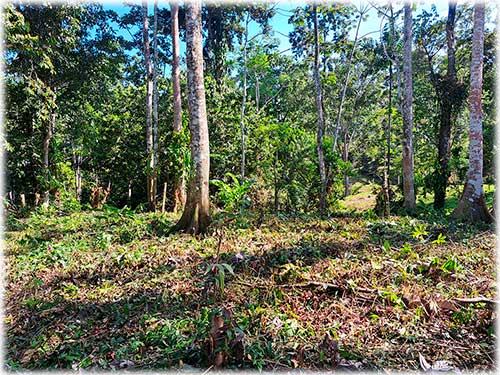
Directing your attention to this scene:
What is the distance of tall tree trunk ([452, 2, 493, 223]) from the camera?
22.4 ft

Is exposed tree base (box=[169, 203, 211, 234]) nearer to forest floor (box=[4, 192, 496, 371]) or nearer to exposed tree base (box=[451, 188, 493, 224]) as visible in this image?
forest floor (box=[4, 192, 496, 371])

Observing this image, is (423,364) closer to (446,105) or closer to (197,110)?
(197,110)

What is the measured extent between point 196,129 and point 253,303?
325 centimetres

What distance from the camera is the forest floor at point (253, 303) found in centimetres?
238

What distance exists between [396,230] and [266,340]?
12.8 feet

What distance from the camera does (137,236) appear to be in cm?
543

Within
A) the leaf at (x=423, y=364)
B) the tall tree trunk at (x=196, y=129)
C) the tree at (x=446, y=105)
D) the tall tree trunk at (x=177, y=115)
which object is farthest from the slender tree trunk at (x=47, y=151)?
the tree at (x=446, y=105)

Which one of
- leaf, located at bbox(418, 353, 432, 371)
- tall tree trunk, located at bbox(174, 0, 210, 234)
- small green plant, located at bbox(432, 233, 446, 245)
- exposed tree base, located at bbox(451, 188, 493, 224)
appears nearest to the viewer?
leaf, located at bbox(418, 353, 432, 371)

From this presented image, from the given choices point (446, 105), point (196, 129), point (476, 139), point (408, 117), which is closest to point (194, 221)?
point (196, 129)

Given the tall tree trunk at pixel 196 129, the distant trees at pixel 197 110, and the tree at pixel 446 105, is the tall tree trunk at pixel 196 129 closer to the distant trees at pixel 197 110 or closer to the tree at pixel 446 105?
the distant trees at pixel 197 110

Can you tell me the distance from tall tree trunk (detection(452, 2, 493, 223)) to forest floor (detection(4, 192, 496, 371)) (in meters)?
1.94

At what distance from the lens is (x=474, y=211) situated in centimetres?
686

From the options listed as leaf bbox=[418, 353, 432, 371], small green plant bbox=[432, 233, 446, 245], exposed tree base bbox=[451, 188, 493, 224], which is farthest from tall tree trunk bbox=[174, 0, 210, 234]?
exposed tree base bbox=[451, 188, 493, 224]

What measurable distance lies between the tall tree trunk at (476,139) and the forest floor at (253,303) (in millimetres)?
1937
